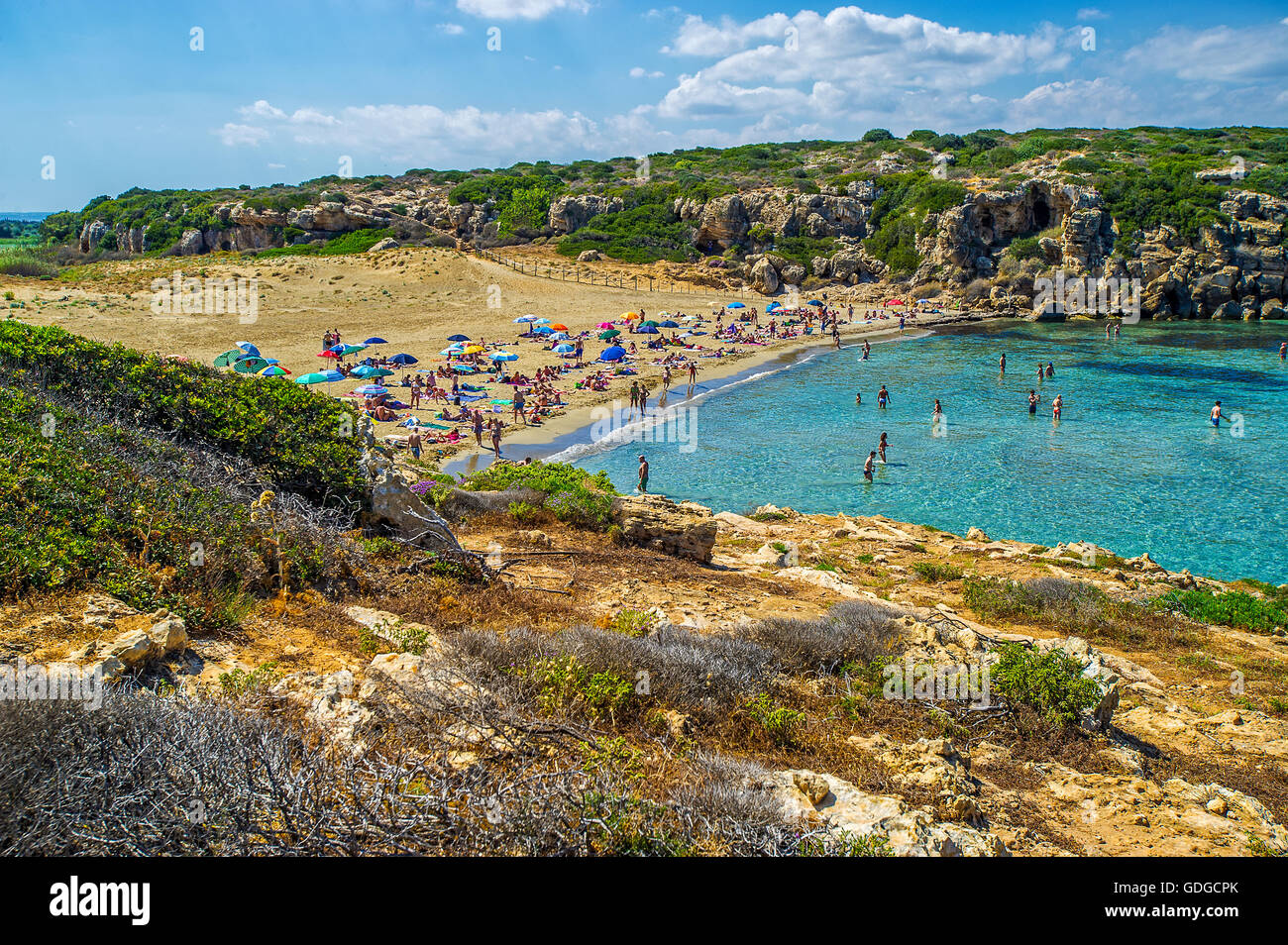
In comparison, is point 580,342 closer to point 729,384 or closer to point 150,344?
point 729,384

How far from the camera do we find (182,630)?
5.38 m

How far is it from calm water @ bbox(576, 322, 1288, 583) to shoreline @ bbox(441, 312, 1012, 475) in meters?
1.20

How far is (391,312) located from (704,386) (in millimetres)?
18396

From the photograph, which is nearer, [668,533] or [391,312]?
[668,533]

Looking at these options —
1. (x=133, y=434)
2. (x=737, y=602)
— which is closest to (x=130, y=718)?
(x=133, y=434)

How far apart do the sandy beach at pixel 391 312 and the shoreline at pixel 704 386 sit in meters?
0.12

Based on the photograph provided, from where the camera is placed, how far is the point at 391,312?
40.8 meters

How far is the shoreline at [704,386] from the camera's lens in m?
22.5

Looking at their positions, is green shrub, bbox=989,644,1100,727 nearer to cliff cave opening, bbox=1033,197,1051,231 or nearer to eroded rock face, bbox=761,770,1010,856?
eroded rock face, bbox=761,770,1010,856

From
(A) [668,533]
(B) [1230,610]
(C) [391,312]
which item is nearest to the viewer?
(B) [1230,610]

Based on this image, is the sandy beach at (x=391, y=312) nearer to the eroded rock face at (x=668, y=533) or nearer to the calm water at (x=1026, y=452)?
the calm water at (x=1026, y=452)

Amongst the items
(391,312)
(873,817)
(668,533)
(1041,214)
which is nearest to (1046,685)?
(873,817)

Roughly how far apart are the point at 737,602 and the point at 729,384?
25.0 m

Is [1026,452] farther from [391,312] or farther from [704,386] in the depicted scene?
[391,312]
